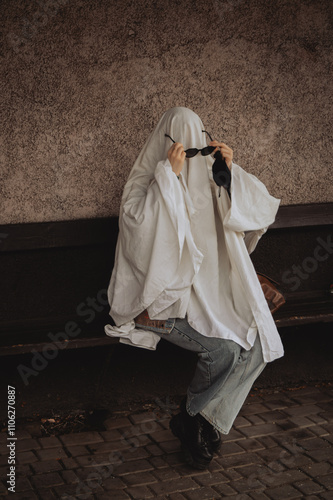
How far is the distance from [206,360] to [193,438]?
52cm

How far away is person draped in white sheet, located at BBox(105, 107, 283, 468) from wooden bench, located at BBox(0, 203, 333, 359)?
50 cm

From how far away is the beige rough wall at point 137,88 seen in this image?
4.16 m

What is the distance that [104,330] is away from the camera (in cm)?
404

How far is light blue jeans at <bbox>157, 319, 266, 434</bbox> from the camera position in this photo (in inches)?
142

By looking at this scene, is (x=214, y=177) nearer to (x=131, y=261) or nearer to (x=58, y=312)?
(x=131, y=261)

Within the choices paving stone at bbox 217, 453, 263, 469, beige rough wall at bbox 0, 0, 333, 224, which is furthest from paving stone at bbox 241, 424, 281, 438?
beige rough wall at bbox 0, 0, 333, 224

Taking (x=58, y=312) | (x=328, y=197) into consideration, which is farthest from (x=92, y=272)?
(x=328, y=197)

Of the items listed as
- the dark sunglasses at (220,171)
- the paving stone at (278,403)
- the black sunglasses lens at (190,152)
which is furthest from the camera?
the paving stone at (278,403)

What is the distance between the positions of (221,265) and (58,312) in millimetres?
1311

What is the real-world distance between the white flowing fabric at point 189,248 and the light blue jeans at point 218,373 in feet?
0.17

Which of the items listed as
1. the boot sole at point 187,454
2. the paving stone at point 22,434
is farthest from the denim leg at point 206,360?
the paving stone at point 22,434

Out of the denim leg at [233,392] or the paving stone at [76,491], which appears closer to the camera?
the paving stone at [76,491]

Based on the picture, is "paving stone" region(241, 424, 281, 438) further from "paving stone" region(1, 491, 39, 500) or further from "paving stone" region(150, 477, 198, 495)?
"paving stone" region(1, 491, 39, 500)

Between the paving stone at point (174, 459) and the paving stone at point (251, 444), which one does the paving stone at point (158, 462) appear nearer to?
the paving stone at point (174, 459)
